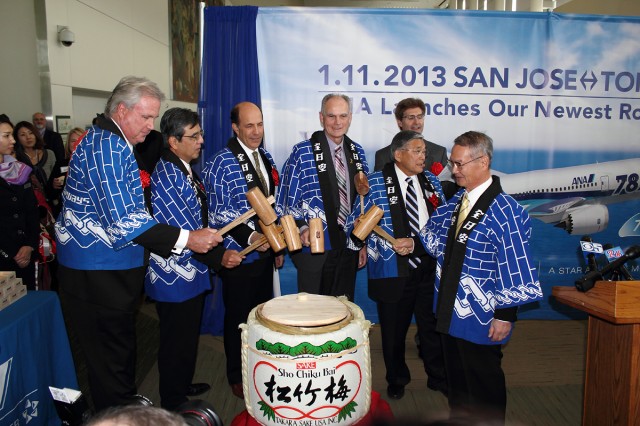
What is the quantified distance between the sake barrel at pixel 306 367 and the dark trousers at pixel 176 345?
914 mm

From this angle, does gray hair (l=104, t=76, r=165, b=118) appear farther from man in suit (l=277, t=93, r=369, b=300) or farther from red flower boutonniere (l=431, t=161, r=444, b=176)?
red flower boutonniere (l=431, t=161, r=444, b=176)

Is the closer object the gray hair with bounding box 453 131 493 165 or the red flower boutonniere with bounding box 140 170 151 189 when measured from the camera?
the gray hair with bounding box 453 131 493 165

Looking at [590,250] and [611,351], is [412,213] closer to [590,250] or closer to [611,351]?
[590,250]

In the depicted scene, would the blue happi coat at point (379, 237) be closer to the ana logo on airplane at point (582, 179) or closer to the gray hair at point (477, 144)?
the gray hair at point (477, 144)

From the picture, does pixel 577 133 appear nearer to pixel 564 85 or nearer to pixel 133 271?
pixel 564 85

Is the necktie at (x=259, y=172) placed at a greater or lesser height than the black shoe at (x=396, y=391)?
greater

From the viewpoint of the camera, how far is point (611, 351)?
Result: 7.45 feet

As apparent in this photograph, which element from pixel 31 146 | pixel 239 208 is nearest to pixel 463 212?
pixel 239 208

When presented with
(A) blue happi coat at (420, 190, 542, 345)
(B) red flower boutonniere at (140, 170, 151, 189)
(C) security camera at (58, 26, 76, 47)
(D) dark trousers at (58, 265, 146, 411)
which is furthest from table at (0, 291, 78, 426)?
(C) security camera at (58, 26, 76, 47)

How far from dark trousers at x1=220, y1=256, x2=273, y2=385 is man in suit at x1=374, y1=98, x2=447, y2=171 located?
46.5 inches

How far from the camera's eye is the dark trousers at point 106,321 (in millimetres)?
2441

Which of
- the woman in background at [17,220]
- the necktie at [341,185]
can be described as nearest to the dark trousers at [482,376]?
the necktie at [341,185]

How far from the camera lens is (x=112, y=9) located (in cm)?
766

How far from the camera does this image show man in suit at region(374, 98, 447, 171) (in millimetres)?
3896
